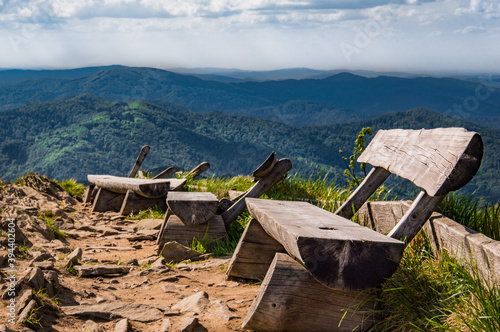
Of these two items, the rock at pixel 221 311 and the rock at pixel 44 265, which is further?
the rock at pixel 44 265

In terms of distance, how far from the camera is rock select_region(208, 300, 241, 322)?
10.5 ft

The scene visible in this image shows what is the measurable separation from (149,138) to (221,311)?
130 meters

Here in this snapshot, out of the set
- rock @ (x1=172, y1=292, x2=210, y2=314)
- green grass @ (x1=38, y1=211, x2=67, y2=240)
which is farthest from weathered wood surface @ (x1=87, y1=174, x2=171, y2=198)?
rock @ (x1=172, y1=292, x2=210, y2=314)

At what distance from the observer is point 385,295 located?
2955 millimetres

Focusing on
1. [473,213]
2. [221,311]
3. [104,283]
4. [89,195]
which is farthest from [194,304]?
[89,195]

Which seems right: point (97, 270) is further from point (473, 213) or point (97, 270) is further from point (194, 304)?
point (473, 213)

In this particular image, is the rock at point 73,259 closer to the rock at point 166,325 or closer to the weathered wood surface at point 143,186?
the rock at point 166,325

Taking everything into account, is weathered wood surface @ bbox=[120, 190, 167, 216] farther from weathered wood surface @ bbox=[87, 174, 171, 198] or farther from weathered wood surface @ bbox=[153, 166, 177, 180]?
weathered wood surface @ bbox=[153, 166, 177, 180]

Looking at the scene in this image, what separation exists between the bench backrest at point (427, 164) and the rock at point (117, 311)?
6.07 feet

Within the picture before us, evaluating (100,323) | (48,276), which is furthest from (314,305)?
(48,276)

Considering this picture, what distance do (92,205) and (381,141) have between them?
6961 mm

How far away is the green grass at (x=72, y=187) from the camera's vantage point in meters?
10.9

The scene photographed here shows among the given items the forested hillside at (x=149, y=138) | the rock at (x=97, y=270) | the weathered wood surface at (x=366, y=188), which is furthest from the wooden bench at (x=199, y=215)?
the forested hillside at (x=149, y=138)

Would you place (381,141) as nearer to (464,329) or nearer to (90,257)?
(464,329)
